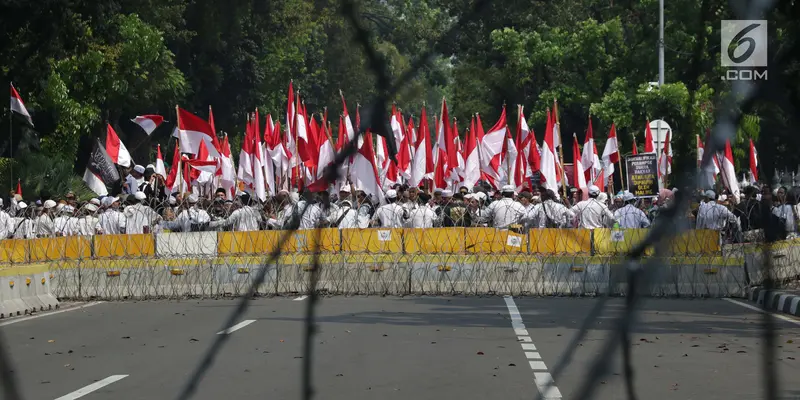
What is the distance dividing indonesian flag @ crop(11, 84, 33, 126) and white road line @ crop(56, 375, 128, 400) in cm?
631

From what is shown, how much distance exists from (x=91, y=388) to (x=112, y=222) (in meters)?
13.7

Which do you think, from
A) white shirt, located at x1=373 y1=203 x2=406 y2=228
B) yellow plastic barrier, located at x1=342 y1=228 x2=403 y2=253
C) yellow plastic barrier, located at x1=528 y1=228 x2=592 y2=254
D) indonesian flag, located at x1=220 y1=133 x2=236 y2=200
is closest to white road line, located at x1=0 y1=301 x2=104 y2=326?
yellow plastic barrier, located at x1=342 y1=228 x2=403 y2=253

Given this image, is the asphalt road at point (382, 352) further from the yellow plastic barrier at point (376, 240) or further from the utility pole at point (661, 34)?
the yellow plastic barrier at point (376, 240)

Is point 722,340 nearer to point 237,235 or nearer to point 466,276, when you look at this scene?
point 466,276

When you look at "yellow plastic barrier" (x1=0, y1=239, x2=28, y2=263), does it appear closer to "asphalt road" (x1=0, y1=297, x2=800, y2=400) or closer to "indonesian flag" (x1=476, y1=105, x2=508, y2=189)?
"asphalt road" (x1=0, y1=297, x2=800, y2=400)

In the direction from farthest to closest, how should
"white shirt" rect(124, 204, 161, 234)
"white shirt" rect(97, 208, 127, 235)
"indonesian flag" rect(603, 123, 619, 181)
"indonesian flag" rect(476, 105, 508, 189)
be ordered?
"indonesian flag" rect(603, 123, 619, 181), "indonesian flag" rect(476, 105, 508, 189), "white shirt" rect(97, 208, 127, 235), "white shirt" rect(124, 204, 161, 234)

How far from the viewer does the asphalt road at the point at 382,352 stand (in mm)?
9062

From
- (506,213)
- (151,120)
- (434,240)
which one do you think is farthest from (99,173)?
(151,120)

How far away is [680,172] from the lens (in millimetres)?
2166

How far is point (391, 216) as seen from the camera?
72.5 feet

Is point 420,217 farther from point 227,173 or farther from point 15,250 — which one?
point 227,173

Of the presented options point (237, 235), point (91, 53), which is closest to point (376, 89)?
point (91, 53)

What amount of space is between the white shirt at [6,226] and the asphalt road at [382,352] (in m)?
5.00

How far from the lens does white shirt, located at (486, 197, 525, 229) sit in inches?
847
